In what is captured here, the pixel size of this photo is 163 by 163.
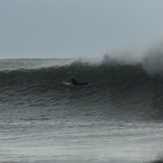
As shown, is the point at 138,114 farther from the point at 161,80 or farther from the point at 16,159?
the point at 16,159

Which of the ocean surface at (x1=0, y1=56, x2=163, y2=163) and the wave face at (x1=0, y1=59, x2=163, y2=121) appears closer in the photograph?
the ocean surface at (x1=0, y1=56, x2=163, y2=163)

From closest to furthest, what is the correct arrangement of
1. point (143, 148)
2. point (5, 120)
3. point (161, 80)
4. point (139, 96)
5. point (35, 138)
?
point (143, 148) → point (35, 138) → point (5, 120) → point (139, 96) → point (161, 80)

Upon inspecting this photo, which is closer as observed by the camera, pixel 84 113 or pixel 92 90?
pixel 84 113

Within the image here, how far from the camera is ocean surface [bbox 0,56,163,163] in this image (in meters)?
8.86

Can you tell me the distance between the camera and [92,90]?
18219 mm

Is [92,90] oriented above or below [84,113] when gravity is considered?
above

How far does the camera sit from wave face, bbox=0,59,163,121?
15.2 meters

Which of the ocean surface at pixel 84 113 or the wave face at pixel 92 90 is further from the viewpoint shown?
the wave face at pixel 92 90

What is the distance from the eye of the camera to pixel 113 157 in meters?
8.27

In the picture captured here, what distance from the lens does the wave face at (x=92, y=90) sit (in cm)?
1525

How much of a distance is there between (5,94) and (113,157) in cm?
1109

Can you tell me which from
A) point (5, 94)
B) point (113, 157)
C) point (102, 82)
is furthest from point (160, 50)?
point (113, 157)

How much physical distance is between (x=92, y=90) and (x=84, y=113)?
3350 mm

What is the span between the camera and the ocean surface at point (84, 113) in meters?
8.86
